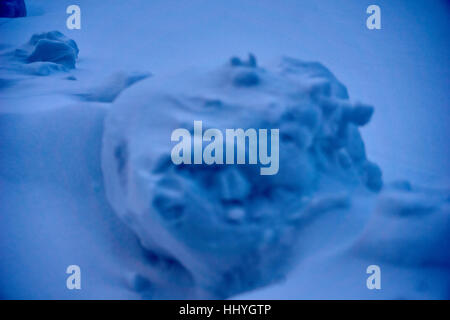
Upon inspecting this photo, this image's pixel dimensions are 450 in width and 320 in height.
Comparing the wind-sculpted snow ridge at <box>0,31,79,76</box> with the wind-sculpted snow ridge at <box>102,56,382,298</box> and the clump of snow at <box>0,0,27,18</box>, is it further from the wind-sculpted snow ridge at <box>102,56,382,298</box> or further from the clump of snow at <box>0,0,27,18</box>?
the wind-sculpted snow ridge at <box>102,56,382,298</box>

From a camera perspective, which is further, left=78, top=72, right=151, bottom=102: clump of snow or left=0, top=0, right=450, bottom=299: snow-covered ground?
left=78, top=72, right=151, bottom=102: clump of snow

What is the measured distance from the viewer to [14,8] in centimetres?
421

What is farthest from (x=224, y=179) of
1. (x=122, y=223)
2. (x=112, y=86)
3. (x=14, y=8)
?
(x=14, y=8)

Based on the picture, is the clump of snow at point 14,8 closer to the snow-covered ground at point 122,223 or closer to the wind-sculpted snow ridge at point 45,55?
the wind-sculpted snow ridge at point 45,55

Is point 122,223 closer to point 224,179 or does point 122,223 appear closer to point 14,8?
point 224,179

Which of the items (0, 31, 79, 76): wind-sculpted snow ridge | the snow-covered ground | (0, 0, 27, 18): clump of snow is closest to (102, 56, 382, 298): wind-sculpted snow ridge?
the snow-covered ground

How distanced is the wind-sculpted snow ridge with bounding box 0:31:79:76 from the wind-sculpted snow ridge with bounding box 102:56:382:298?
1.92 meters

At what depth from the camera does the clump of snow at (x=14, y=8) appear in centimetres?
411

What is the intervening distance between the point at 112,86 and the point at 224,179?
1.40 m

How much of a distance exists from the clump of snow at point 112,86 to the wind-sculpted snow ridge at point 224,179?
617 mm

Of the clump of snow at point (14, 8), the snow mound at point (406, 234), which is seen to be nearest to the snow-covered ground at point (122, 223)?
the snow mound at point (406, 234)

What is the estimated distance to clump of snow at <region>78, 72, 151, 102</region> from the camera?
223cm

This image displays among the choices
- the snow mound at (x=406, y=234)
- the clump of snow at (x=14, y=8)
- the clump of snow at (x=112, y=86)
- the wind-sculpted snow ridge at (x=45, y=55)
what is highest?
the clump of snow at (x=14, y=8)
